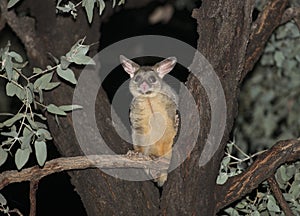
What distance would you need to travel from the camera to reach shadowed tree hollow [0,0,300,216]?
2.67 meters

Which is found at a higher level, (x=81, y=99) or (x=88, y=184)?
(x=81, y=99)

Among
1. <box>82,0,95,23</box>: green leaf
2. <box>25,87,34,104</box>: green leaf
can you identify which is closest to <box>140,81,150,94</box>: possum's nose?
<box>82,0,95,23</box>: green leaf

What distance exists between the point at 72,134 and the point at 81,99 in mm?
170

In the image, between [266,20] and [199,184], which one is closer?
[199,184]

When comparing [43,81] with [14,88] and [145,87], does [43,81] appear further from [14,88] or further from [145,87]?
[145,87]

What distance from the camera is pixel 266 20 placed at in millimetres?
3357

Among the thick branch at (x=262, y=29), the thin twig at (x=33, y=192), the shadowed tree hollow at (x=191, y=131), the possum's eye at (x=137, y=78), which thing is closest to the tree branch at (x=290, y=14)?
the shadowed tree hollow at (x=191, y=131)

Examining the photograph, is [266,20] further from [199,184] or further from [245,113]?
[245,113]

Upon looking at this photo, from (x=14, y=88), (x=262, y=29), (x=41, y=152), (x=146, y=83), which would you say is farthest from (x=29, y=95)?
(x=262, y=29)

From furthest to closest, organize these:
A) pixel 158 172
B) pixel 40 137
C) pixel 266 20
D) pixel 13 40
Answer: pixel 13 40 < pixel 266 20 < pixel 158 172 < pixel 40 137

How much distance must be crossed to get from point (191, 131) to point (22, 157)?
0.58m

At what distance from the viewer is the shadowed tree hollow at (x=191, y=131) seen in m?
2.67

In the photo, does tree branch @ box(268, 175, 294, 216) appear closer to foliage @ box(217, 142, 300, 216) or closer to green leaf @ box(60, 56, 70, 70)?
foliage @ box(217, 142, 300, 216)

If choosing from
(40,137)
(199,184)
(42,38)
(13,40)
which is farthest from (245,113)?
(40,137)
